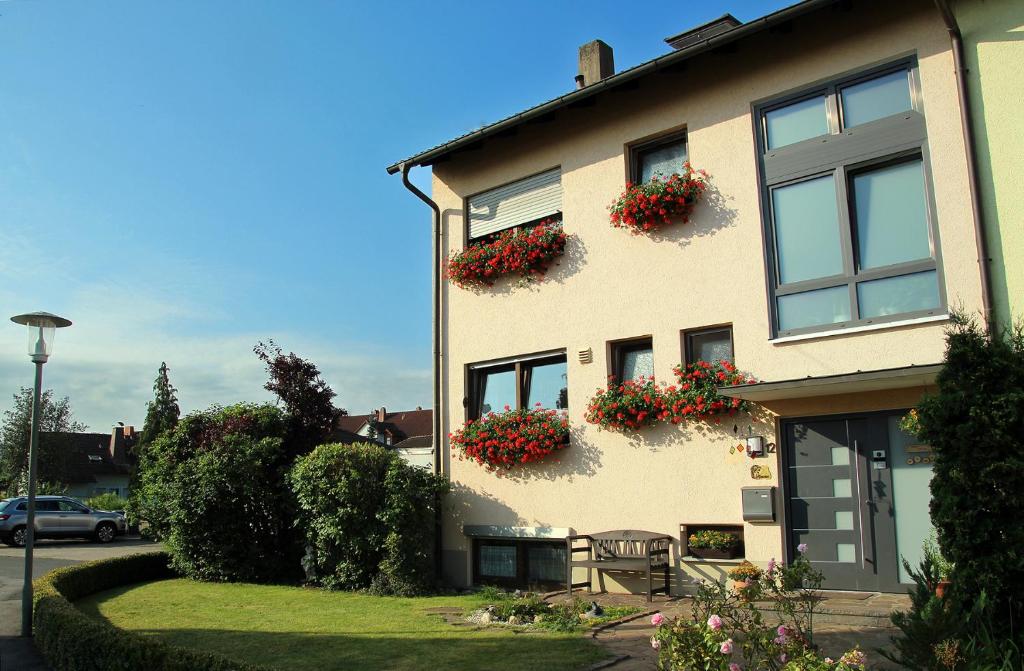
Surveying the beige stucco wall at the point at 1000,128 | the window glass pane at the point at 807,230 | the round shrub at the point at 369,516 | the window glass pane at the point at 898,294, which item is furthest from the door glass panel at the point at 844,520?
→ the round shrub at the point at 369,516

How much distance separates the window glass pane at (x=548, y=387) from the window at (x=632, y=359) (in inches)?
36.1

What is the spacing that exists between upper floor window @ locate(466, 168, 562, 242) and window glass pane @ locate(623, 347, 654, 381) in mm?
2590

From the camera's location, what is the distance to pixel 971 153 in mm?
8453

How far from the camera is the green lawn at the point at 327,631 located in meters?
7.31

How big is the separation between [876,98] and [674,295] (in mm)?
3280

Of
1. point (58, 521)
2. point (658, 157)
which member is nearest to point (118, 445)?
point (58, 521)

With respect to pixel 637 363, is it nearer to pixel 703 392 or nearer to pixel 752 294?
pixel 703 392

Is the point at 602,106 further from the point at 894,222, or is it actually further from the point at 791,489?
the point at 791,489

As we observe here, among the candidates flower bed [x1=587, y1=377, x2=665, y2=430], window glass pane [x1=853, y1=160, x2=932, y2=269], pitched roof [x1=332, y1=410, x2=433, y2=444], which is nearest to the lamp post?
flower bed [x1=587, y1=377, x2=665, y2=430]

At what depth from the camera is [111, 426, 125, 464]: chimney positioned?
58969 mm

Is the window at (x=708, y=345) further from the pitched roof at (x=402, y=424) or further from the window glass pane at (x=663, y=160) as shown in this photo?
the pitched roof at (x=402, y=424)

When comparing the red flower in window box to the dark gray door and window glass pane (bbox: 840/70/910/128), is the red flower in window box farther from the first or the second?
window glass pane (bbox: 840/70/910/128)

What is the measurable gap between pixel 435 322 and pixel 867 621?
8298 millimetres

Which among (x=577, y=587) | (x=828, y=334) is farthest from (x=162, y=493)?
(x=828, y=334)
